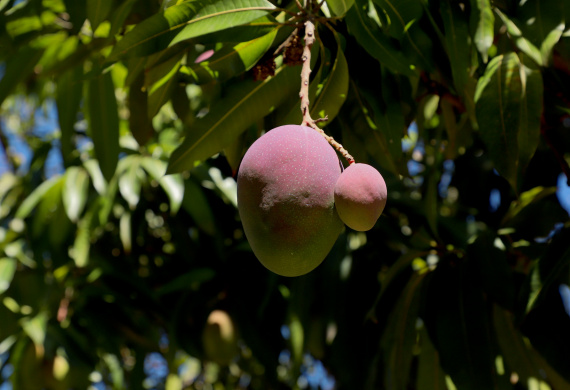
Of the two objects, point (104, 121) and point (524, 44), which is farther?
point (104, 121)

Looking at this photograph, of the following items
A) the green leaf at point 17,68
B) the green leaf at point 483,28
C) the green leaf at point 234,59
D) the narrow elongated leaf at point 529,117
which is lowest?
the green leaf at point 17,68

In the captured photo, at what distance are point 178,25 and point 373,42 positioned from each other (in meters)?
0.27

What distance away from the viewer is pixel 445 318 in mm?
1189

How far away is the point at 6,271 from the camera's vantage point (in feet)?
5.59

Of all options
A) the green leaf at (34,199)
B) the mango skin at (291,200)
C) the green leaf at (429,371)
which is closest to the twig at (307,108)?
the mango skin at (291,200)

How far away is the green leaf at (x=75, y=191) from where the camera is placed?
157cm

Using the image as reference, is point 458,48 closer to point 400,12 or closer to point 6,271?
point 400,12

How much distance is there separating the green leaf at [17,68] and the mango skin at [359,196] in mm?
1025

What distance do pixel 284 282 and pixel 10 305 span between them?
763 mm

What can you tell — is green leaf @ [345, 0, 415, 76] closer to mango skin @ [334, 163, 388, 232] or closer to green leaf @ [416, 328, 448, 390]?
mango skin @ [334, 163, 388, 232]

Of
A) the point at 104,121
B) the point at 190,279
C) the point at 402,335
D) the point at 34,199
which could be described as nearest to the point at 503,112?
the point at 402,335

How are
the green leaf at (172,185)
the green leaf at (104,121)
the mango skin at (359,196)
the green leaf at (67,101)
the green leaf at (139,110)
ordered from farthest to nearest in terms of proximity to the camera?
the green leaf at (172,185), the green leaf at (67,101), the green leaf at (104,121), the green leaf at (139,110), the mango skin at (359,196)

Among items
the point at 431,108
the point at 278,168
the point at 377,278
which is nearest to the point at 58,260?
the point at 377,278

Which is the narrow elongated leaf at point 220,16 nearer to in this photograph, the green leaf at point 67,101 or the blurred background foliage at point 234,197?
the blurred background foliage at point 234,197
